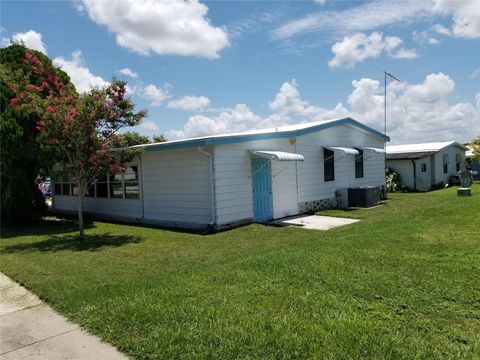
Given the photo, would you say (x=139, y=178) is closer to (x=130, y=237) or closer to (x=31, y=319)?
(x=130, y=237)

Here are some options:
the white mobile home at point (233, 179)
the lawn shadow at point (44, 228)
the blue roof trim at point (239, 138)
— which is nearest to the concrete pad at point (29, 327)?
the white mobile home at point (233, 179)

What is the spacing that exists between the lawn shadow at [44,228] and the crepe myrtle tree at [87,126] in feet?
8.17

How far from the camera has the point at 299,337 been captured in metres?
3.73

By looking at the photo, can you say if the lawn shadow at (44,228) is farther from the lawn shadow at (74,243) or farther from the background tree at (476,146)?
the background tree at (476,146)

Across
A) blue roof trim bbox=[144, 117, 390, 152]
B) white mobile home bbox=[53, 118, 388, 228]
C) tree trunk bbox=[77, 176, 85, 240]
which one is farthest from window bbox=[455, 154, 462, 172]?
tree trunk bbox=[77, 176, 85, 240]

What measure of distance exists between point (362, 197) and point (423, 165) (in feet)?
→ 39.6

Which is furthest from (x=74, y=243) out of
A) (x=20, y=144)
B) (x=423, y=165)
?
(x=423, y=165)

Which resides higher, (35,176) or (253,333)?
(35,176)

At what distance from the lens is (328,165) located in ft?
50.1

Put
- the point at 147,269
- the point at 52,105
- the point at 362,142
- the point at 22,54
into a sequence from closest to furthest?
1. the point at 147,269
2. the point at 52,105
3. the point at 22,54
4. the point at 362,142

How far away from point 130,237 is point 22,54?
752 centimetres

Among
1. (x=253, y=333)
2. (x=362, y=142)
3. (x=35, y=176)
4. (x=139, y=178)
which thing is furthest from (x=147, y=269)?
(x=362, y=142)

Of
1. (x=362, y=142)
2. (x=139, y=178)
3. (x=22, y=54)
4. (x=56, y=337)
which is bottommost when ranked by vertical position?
(x=56, y=337)

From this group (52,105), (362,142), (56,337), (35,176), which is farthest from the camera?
(362,142)
